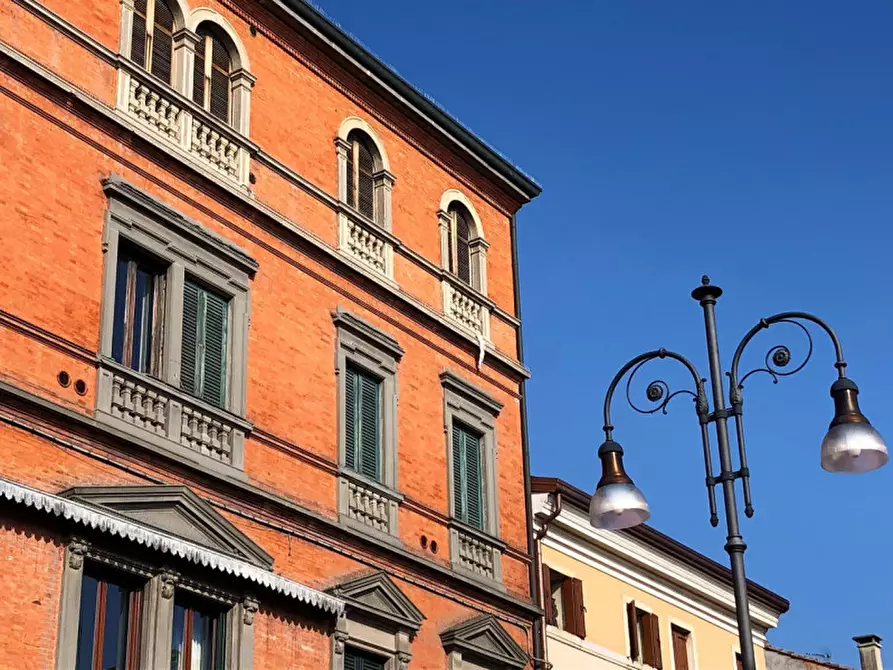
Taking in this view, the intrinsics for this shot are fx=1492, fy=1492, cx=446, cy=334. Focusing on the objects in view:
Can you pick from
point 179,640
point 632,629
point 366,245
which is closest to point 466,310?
point 366,245

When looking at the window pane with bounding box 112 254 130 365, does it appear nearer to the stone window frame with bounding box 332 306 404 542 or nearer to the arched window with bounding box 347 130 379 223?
the stone window frame with bounding box 332 306 404 542

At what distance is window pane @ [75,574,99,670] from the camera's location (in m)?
14.4

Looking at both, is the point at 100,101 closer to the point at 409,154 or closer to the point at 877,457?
the point at 409,154

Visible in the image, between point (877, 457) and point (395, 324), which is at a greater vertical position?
point (395, 324)

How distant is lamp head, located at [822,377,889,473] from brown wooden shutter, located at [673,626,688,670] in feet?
55.8

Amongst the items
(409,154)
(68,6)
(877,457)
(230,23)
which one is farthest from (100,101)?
(877,457)

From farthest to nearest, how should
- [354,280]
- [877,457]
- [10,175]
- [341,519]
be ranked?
[354,280], [341,519], [10,175], [877,457]

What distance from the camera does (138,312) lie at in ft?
54.3

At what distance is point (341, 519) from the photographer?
18.2 meters

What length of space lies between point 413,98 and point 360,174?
170 centimetres

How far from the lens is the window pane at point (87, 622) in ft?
47.3

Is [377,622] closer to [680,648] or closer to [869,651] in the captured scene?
[680,648]

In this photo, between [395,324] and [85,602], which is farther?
[395,324]

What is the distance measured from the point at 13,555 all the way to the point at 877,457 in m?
7.77
